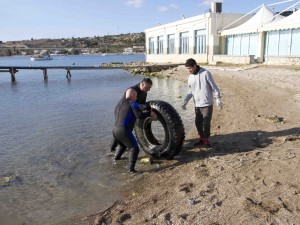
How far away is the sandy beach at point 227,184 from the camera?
14.5 ft

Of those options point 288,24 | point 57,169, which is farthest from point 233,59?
point 57,169

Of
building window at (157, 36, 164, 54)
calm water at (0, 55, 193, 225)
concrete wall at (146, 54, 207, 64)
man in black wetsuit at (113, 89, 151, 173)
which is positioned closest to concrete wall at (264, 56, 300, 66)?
concrete wall at (146, 54, 207, 64)

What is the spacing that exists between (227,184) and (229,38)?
109 feet

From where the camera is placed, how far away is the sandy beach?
4.41m

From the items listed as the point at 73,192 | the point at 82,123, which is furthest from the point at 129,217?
the point at 82,123

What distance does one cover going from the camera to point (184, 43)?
1795 inches

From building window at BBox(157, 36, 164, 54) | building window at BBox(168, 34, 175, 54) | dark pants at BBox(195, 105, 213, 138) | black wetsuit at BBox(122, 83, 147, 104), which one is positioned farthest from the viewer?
building window at BBox(157, 36, 164, 54)

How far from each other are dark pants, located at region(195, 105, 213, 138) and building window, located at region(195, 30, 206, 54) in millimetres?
33543

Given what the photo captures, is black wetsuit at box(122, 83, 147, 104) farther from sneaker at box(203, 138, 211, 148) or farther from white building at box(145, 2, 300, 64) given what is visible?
white building at box(145, 2, 300, 64)

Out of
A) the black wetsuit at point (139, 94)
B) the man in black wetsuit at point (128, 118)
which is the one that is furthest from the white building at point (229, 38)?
the man in black wetsuit at point (128, 118)

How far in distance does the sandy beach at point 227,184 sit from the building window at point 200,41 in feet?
104

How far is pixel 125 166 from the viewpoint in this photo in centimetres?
704

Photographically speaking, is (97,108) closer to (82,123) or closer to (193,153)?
(82,123)

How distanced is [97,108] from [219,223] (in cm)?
1183
